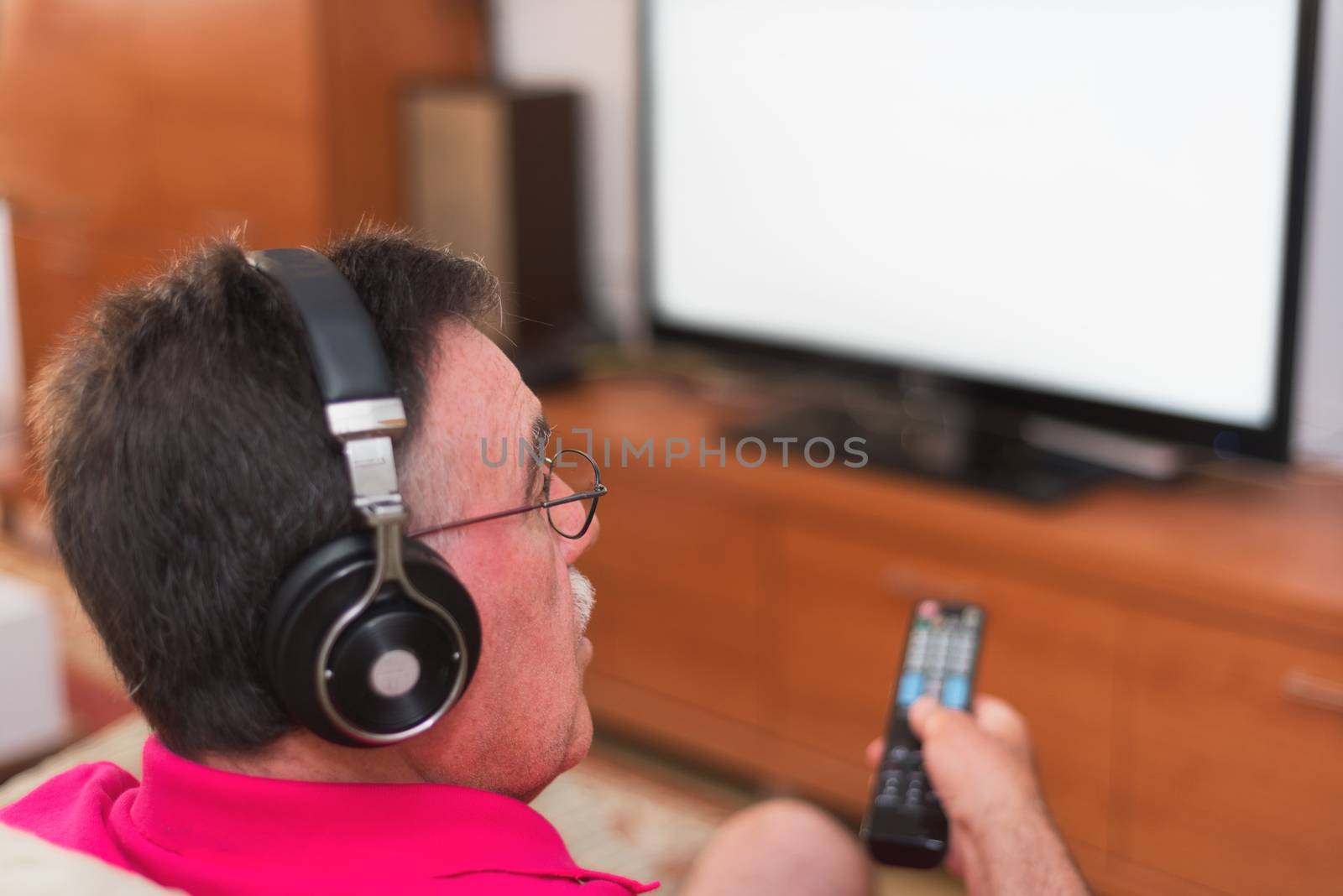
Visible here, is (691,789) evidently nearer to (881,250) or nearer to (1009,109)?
(881,250)

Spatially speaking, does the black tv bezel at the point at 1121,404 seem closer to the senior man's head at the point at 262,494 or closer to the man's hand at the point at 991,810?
the man's hand at the point at 991,810

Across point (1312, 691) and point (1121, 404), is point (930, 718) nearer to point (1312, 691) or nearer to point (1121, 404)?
point (1312, 691)

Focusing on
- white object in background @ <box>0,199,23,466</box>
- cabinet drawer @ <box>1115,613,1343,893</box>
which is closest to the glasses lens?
cabinet drawer @ <box>1115,613,1343,893</box>

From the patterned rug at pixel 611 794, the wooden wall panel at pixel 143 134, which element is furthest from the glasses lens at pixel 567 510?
the wooden wall panel at pixel 143 134

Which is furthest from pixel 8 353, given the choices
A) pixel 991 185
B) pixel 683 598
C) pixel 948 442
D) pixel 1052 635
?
pixel 1052 635

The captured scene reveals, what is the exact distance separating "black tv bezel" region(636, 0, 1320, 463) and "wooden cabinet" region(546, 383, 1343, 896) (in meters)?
0.12

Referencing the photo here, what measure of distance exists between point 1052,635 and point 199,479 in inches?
58.3

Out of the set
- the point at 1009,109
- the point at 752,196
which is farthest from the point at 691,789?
the point at 1009,109

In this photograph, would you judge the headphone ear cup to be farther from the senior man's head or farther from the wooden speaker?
the wooden speaker

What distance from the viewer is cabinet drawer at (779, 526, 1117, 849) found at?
1.98 m

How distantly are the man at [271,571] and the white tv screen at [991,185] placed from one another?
4.27ft

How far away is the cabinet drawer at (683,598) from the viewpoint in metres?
2.33

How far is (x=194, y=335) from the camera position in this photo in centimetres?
76

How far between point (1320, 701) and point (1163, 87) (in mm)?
808
